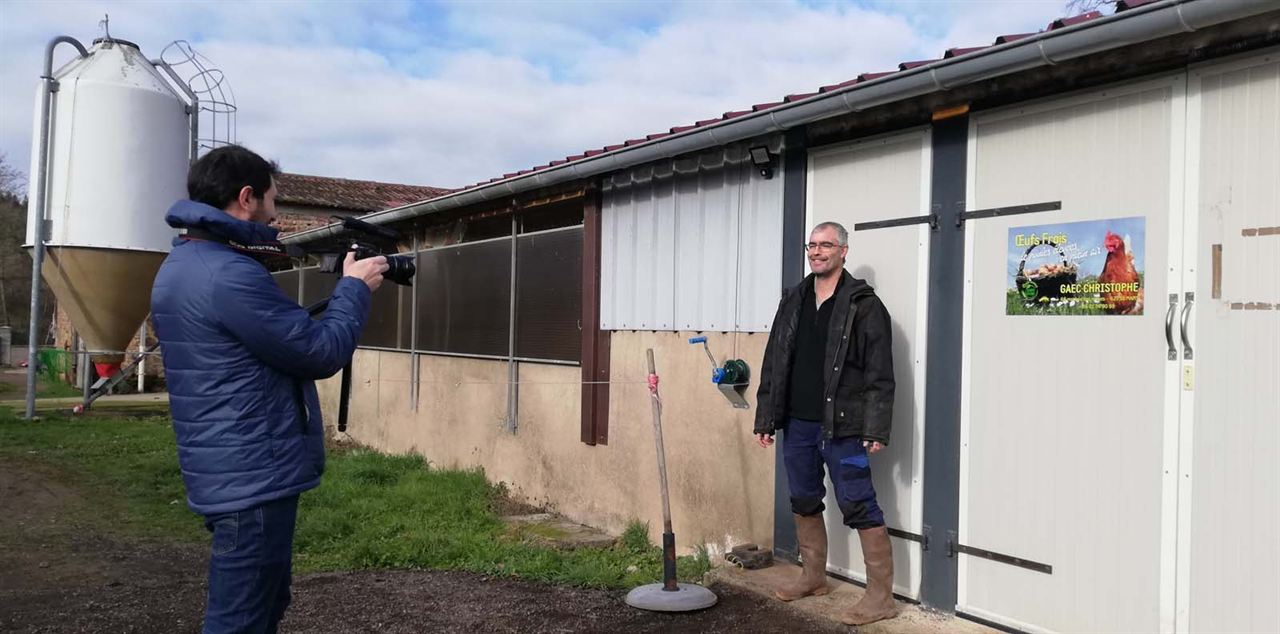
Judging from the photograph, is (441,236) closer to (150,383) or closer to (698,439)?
(698,439)

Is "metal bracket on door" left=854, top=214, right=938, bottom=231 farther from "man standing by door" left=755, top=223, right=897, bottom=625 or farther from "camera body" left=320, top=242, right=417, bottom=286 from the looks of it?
"camera body" left=320, top=242, right=417, bottom=286

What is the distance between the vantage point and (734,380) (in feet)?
18.7

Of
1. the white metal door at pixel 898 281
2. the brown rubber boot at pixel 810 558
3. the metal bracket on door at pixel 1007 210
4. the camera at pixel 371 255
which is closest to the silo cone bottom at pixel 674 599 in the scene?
the brown rubber boot at pixel 810 558

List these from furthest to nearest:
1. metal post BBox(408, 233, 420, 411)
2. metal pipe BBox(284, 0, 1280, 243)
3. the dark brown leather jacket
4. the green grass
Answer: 1. metal post BBox(408, 233, 420, 411)
2. the green grass
3. the dark brown leather jacket
4. metal pipe BBox(284, 0, 1280, 243)

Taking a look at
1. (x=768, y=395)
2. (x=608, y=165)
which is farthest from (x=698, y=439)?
(x=608, y=165)

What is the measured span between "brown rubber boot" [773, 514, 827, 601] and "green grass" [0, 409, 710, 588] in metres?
0.82

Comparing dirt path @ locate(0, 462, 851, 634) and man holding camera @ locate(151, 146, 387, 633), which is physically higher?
man holding camera @ locate(151, 146, 387, 633)

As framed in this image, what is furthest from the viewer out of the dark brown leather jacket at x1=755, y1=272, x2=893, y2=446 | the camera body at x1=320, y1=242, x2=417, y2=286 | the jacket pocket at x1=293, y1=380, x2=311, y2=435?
the dark brown leather jacket at x1=755, y1=272, x2=893, y2=446

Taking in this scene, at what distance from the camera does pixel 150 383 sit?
70.1ft

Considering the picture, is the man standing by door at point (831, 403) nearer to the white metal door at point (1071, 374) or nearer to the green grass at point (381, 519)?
the white metal door at point (1071, 374)

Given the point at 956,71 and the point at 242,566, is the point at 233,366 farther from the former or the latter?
the point at 956,71

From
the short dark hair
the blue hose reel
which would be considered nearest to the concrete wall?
the blue hose reel

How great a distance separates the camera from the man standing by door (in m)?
4.53

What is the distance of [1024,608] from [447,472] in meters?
5.95
